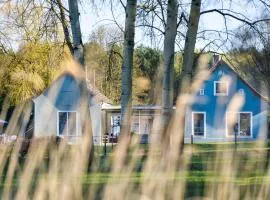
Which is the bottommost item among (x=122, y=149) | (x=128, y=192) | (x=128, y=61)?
(x=128, y=192)

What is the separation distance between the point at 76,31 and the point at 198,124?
1045 inches

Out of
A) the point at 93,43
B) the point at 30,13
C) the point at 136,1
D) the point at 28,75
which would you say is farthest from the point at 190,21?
the point at 28,75

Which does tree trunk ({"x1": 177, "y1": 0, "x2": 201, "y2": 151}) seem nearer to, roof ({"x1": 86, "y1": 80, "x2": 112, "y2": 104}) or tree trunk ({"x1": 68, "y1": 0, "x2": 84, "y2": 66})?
tree trunk ({"x1": 68, "y1": 0, "x2": 84, "y2": 66})

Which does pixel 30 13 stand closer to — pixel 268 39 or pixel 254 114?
pixel 268 39

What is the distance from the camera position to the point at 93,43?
20984mm

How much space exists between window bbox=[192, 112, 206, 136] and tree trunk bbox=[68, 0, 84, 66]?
25999 mm

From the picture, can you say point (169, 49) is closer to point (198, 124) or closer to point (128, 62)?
point (128, 62)

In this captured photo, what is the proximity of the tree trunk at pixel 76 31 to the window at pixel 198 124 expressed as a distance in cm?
2600

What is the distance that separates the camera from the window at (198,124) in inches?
1527

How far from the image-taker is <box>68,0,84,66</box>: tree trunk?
1338cm

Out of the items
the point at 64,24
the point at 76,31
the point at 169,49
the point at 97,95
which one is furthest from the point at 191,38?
the point at 97,95

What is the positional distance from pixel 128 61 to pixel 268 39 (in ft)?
13.0

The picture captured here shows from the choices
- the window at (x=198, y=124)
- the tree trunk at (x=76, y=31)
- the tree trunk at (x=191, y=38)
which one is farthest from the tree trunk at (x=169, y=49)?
the window at (x=198, y=124)

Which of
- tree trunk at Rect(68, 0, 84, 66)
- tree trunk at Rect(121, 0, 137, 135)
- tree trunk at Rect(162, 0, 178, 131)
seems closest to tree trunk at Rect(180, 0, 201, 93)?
tree trunk at Rect(162, 0, 178, 131)
